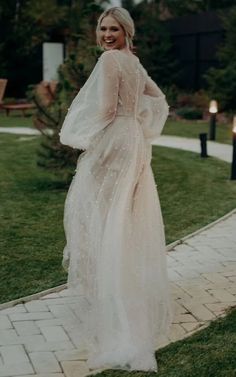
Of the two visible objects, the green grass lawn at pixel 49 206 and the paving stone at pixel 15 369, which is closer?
the paving stone at pixel 15 369

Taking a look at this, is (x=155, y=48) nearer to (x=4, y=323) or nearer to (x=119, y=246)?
(x=4, y=323)

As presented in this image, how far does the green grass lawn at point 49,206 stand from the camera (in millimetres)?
5965

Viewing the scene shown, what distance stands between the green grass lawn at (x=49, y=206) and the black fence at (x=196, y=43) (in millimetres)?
11176

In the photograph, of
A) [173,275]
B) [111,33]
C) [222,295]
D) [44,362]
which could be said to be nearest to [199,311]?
[222,295]

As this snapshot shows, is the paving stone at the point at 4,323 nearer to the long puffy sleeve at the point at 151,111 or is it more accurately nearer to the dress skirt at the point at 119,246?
the dress skirt at the point at 119,246

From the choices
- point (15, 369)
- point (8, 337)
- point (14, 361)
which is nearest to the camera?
point (15, 369)

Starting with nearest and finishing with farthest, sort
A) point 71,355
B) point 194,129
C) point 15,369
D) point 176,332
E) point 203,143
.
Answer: point 15,369, point 71,355, point 176,332, point 203,143, point 194,129

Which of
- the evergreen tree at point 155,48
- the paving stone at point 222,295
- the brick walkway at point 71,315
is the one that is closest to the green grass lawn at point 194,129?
the evergreen tree at point 155,48

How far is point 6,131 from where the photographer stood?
59.0ft

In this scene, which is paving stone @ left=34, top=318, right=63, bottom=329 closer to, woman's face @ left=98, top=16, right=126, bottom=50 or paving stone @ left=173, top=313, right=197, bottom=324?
paving stone @ left=173, top=313, right=197, bottom=324

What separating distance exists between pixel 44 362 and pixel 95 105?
5.87 ft

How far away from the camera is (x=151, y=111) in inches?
170

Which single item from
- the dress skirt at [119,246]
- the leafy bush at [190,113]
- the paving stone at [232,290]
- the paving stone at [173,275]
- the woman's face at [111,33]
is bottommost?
the leafy bush at [190,113]

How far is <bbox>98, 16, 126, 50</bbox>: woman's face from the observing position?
13.1ft
